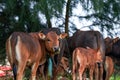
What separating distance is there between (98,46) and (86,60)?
3.01 feet

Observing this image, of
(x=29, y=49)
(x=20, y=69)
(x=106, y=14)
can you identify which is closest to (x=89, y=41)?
(x=106, y=14)

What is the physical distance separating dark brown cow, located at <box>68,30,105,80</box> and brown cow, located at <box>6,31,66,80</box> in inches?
44.8

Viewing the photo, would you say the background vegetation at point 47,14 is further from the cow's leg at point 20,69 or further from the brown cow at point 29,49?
the cow's leg at point 20,69

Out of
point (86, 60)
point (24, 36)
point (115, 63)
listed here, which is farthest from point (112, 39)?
point (24, 36)

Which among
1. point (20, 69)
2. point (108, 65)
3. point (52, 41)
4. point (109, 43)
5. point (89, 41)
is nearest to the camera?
point (20, 69)

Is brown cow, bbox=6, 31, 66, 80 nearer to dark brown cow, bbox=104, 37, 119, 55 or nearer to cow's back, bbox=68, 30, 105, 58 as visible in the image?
cow's back, bbox=68, 30, 105, 58

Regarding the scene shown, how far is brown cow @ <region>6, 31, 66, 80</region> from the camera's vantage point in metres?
6.62

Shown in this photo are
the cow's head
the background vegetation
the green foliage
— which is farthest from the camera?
the green foliage

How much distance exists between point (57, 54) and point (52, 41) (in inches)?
30.3

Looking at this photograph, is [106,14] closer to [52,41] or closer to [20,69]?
[52,41]

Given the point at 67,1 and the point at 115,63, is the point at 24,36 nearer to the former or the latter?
the point at 67,1

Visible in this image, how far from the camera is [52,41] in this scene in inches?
286

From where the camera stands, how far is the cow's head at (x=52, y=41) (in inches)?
284

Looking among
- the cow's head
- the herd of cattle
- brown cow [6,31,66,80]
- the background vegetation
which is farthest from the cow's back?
the cow's head
